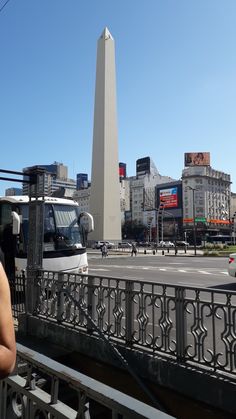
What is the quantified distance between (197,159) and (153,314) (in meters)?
131

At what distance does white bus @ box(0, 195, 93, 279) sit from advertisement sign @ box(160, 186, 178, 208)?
119434 mm

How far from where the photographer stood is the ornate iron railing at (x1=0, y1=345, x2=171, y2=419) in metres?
2.02

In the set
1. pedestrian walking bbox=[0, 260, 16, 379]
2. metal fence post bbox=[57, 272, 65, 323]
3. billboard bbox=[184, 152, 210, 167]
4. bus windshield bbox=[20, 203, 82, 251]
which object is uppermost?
billboard bbox=[184, 152, 210, 167]

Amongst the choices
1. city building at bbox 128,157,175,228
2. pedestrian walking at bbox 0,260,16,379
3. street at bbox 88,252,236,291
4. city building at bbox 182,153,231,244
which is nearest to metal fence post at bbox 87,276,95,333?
pedestrian walking at bbox 0,260,16,379

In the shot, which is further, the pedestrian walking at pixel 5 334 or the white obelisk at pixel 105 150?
the white obelisk at pixel 105 150

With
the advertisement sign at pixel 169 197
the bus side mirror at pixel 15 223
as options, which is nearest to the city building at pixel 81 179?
the advertisement sign at pixel 169 197

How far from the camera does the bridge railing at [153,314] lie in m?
4.49

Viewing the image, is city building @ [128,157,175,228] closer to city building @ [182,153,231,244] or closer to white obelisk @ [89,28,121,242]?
city building @ [182,153,231,244]

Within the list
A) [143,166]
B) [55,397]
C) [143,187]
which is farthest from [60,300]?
[143,166]

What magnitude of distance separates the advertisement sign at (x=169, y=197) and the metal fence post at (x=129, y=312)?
126183mm

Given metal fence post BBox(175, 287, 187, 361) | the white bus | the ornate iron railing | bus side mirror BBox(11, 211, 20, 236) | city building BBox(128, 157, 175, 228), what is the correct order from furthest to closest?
1. city building BBox(128, 157, 175, 228)
2. the white bus
3. bus side mirror BBox(11, 211, 20, 236)
4. metal fence post BBox(175, 287, 187, 361)
5. the ornate iron railing

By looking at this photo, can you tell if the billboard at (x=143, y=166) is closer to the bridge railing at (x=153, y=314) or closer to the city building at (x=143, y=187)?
the city building at (x=143, y=187)

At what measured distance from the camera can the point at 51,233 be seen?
476 inches

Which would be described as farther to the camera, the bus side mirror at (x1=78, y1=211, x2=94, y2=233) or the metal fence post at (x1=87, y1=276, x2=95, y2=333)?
the bus side mirror at (x1=78, y1=211, x2=94, y2=233)
